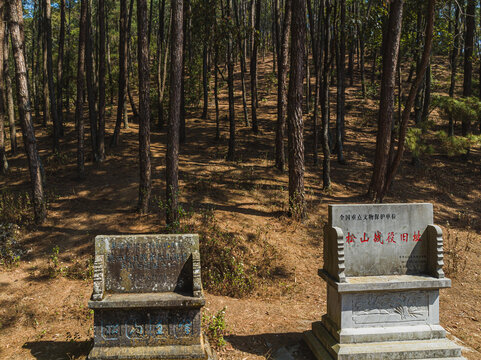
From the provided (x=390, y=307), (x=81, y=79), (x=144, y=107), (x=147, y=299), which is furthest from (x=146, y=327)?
(x=81, y=79)

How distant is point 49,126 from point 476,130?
29473 mm

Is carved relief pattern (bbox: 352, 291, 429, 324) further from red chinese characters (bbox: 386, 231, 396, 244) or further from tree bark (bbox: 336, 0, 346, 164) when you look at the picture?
tree bark (bbox: 336, 0, 346, 164)

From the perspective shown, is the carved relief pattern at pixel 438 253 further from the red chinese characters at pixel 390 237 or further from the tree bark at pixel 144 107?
the tree bark at pixel 144 107

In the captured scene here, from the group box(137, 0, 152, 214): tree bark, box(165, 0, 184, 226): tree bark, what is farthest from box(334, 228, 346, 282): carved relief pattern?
box(137, 0, 152, 214): tree bark

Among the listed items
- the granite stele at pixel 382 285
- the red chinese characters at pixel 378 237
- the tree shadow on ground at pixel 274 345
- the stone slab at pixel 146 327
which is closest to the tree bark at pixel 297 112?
the tree shadow on ground at pixel 274 345

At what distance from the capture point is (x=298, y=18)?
1122 cm

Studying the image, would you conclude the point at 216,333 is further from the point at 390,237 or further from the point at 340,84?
the point at 340,84

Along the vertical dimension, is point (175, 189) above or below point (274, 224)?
above

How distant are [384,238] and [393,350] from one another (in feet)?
5.52

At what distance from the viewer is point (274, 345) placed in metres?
6.46

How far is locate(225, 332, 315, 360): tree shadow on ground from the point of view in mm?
6125

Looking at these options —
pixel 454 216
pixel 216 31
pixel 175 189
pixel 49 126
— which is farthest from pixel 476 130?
pixel 49 126

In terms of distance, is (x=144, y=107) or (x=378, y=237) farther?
(x=144, y=107)

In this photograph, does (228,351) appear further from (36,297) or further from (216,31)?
(216,31)
